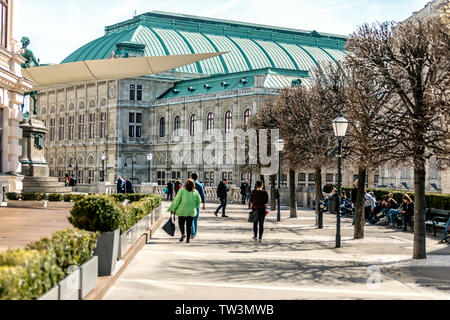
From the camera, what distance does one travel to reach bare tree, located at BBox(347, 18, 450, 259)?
16.6 m

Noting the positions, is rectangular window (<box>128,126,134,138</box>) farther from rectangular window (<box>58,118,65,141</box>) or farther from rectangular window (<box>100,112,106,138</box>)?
rectangular window (<box>58,118,65,141</box>)

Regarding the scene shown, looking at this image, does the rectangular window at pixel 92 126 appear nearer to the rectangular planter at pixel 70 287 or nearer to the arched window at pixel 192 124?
the arched window at pixel 192 124

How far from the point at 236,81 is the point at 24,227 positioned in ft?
215

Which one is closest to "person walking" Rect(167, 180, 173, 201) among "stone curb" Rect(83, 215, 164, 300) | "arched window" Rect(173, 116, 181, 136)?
"arched window" Rect(173, 116, 181, 136)

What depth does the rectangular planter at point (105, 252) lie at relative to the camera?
1179cm

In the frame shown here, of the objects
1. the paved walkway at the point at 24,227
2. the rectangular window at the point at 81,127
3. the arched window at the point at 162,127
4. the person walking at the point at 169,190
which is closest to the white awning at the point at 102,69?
the paved walkway at the point at 24,227

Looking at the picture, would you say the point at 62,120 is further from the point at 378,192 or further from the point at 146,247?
the point at 146,247

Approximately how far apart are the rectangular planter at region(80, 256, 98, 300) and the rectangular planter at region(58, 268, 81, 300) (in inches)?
8.3

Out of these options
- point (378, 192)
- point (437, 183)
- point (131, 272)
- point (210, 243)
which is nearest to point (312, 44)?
point (437, 183)

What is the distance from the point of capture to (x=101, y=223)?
467 inches

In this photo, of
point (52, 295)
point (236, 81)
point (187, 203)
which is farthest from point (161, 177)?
point (52, 295)

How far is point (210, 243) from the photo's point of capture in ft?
67.0

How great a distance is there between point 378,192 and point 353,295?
28.5 meters
